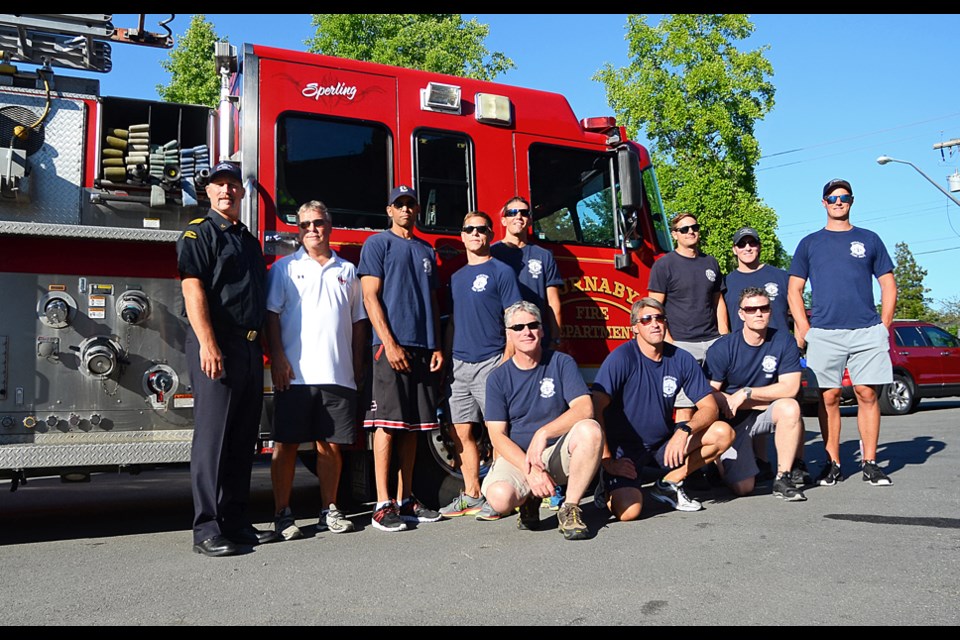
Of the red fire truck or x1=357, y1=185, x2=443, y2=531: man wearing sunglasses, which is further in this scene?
x1=357, y1=185, x2=443, y2=531: man wearing sunglasses

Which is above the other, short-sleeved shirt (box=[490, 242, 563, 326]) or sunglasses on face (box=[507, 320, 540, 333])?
short-sleeved shirt (box=[490, 242, 563, 326])

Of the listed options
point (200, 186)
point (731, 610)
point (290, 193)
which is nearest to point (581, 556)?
point (731, 610)

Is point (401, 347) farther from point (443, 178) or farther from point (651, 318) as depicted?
point (651, 318)

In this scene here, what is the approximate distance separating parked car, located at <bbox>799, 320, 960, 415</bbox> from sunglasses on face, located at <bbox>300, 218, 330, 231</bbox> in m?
11.8

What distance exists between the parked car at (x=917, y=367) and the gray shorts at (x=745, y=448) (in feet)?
30.9

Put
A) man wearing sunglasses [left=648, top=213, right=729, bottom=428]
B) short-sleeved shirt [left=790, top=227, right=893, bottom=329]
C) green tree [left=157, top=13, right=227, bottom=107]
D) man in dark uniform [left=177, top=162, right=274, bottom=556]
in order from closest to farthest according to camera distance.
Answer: man in dark uniform [left=177, top=162, right=274, bottom=556] → short-sleeved shirt [left=790, top=227, right=893, bottom=329] → man wearing sunglasses [left=648, top=213, right=729, bottom=428] → green tree [left=157, top=13, right=227, bottom=107]

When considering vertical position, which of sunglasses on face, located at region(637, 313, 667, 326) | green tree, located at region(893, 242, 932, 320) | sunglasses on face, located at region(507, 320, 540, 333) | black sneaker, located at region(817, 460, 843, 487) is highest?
green tree, located at region(893, 242, 932, 320)

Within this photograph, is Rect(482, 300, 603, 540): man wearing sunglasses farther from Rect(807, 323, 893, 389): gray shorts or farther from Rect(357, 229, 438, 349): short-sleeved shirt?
Rect(807, 323, 893, 389): gray shorts

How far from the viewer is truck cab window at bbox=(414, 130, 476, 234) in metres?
6.30

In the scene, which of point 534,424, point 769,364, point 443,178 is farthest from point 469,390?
point 769,364

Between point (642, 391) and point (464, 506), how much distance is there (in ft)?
4.66

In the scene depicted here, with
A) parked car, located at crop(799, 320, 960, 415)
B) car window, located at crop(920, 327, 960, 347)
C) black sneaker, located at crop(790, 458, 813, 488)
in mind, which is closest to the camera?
black sneaker, located at crop(790, 458, 813, 488)

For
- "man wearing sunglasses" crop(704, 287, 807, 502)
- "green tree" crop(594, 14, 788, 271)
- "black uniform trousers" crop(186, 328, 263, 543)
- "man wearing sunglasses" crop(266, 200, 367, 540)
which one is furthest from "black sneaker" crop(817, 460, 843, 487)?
"green tree" crop(594, 14, 788, 271)

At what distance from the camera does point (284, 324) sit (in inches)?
213
